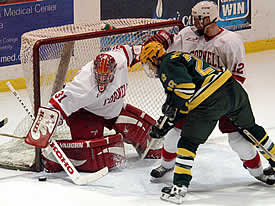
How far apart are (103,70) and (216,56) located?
2.01 feet

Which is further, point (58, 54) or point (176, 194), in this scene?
point (58, 54)

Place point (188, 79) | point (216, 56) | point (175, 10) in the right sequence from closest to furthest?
point (188, 79), point (216, 56), point (175, 10)

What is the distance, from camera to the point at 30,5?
5.97m

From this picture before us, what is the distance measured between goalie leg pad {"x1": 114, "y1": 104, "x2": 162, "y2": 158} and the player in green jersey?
0.62m

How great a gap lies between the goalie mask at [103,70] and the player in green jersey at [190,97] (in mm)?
280

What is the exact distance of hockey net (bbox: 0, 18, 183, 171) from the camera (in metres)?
4.04

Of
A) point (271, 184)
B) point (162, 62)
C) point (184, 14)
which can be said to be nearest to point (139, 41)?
point (162, 62)

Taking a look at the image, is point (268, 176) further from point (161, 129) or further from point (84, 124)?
point (84, 124)

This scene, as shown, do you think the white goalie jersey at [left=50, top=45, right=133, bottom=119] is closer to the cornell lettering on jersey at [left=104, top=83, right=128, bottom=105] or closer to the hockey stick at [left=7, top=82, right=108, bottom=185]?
the cornell lettering on jersey at [left=104, top=83, right=128, bottom=105]

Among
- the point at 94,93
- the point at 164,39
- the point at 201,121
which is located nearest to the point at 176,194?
the point at 201,121

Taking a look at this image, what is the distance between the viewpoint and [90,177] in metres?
3.86

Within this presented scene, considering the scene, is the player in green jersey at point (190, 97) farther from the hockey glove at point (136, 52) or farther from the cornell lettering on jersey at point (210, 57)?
the hockey glove at point (136, 52)

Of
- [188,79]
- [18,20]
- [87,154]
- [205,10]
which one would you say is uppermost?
[205,10]

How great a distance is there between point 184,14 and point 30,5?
1693mm
